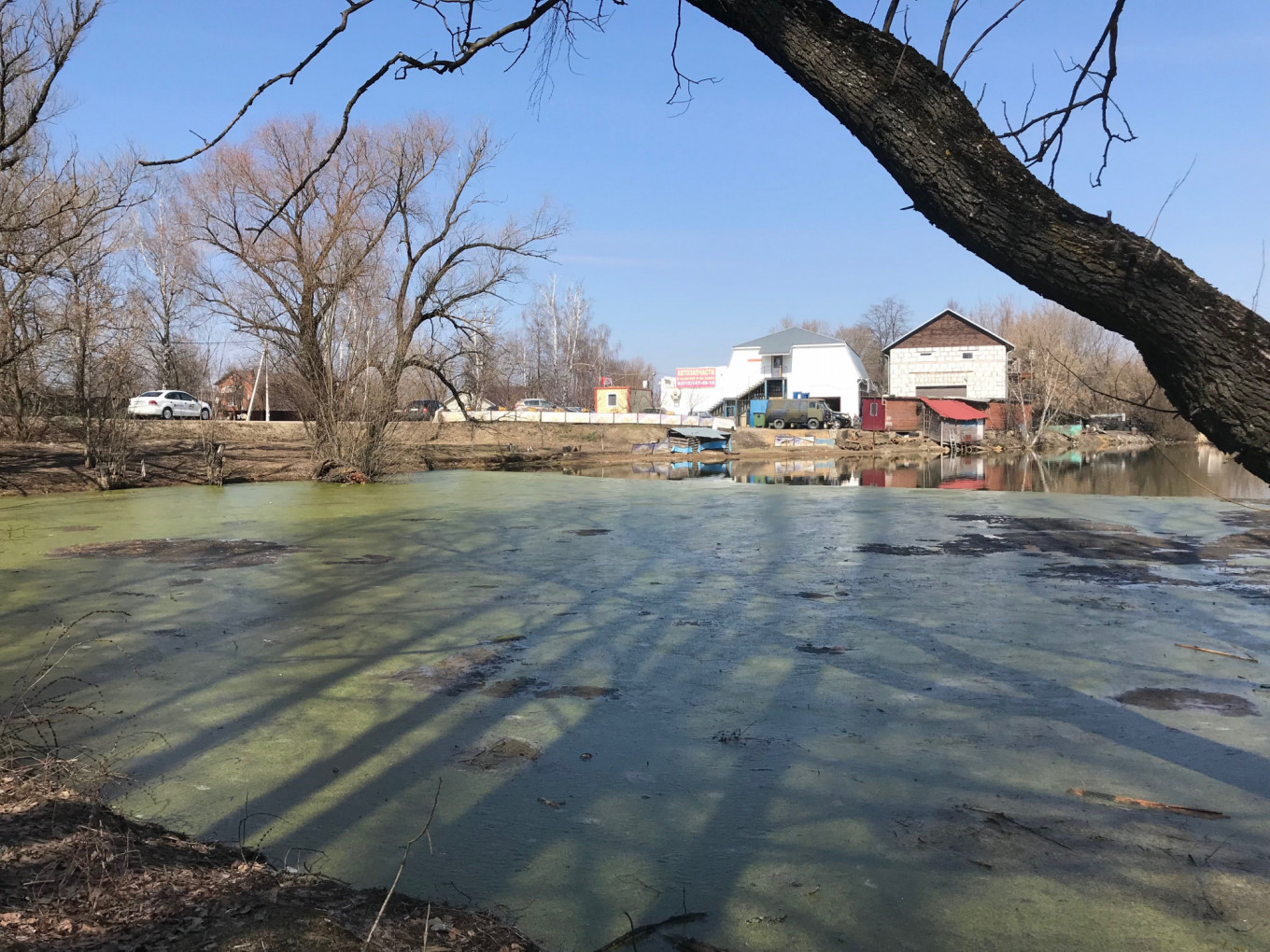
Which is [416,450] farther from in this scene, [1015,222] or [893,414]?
[893,414]

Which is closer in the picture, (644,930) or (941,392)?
(644,930)

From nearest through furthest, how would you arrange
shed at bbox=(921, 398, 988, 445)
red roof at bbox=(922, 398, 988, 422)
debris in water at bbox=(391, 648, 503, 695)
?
debris in water at bbox=(391, 648, 503, 695), shed at bbox=(921, 398, 988, 445), red roof at bbox=(922, 398, 988, 422)

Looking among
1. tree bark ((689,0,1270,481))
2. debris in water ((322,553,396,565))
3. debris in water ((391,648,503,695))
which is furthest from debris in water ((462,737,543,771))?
debris in water ((322,553,396,565))

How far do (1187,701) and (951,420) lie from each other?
44212 millimetres

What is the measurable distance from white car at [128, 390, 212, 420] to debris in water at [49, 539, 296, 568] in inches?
781

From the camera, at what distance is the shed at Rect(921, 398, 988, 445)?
45.2 m

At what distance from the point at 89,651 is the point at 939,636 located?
5671 mm

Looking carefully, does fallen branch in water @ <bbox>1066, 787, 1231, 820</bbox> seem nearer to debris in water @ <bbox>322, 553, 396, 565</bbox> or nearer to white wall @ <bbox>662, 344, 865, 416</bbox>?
debris in water @ <bbox>322, 553, 396, 565</bbox>

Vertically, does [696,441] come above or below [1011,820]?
above

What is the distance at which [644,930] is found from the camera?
2756 millimetres

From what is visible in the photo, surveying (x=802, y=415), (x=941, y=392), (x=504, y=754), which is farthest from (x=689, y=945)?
(x=941, y=392)

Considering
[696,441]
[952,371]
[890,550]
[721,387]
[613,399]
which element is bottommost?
[890,550]

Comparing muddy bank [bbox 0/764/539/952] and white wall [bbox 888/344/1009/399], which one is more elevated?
white wall [bbox 888/344/1009/399]

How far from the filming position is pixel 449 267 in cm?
2444
